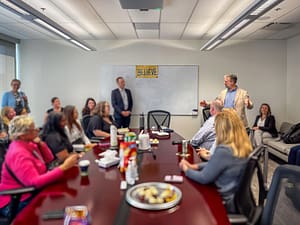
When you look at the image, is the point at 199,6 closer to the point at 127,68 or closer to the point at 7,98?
the point at 127,68

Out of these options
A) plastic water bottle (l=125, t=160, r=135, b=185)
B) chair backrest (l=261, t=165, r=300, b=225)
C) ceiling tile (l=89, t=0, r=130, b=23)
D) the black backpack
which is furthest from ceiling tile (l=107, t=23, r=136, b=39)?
chair backrest (l=261, t=165, r=300, b=225)

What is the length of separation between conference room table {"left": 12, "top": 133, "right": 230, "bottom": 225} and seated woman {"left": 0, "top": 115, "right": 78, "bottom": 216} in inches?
3.3

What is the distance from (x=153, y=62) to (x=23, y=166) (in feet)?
16.7

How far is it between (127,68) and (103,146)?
372cm

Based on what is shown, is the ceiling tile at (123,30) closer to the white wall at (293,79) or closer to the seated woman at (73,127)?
the seated woman at (73,127)

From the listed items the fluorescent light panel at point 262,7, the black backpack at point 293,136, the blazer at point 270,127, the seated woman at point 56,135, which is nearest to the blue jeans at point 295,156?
the black backpack at point 293,136

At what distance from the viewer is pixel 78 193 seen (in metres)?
1.75

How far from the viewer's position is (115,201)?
162 cm

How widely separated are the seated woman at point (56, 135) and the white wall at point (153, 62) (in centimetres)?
401

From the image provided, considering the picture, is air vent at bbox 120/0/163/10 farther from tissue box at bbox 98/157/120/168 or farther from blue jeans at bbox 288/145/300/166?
blue jeans at bbox 288/145/300/166

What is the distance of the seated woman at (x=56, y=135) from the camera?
2709 millimetres

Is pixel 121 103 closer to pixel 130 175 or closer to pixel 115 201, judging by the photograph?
pixel 130 175

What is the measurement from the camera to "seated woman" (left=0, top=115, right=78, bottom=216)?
1.89 meters

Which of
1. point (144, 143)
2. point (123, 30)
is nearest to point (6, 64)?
point (123, 30)
